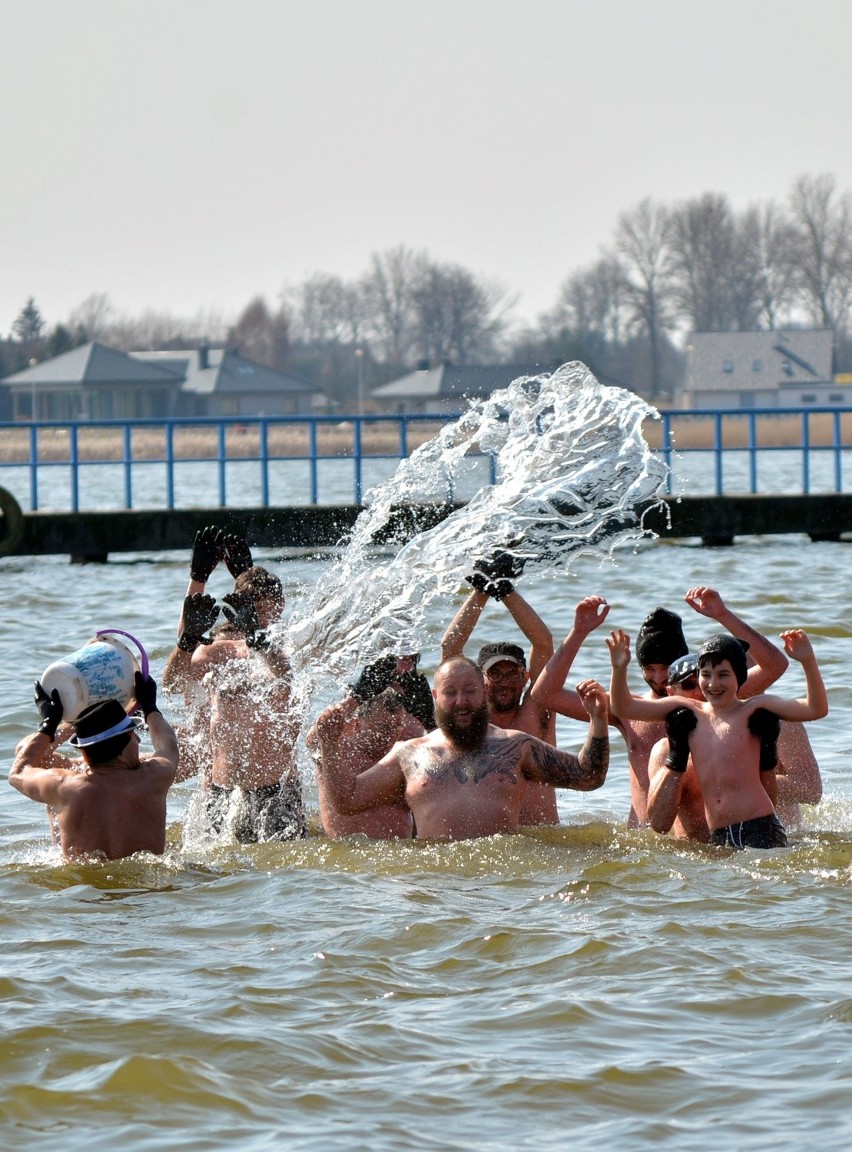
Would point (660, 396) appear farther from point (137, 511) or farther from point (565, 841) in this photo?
point (565, 841)

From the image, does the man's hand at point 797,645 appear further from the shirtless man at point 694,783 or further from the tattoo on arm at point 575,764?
the tattoo on arm at point 575,764

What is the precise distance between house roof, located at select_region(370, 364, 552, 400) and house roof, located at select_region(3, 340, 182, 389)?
13.9m

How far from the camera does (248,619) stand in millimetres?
8180

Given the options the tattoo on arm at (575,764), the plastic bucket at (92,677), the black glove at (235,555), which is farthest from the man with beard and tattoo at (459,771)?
the black glove at (235,555)

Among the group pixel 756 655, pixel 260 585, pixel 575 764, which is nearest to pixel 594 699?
pixel 575 764

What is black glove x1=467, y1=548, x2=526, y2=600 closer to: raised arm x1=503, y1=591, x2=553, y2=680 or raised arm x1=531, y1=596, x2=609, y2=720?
raised arm x1=503, y1=591, x2=553, y2=680

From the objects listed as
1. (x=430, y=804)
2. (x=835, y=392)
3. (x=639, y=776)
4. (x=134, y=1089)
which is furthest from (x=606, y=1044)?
(x=835, y=392)

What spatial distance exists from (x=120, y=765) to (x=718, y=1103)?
2867 mm

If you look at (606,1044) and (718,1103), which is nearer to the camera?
(718,1103)

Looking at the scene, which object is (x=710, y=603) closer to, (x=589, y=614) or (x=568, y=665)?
(x=589, y=614)

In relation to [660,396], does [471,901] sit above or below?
below

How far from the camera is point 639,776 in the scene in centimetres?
815

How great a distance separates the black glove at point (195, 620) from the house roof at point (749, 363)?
11119 cm

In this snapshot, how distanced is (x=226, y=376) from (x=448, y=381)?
1965cm
